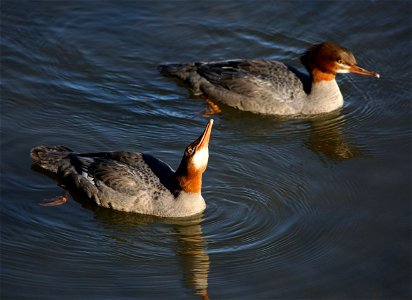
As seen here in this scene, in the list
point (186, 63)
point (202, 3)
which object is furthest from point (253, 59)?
point (202, 3)

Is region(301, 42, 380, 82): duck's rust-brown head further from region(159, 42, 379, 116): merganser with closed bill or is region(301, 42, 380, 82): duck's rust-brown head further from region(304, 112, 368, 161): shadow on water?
region(304, 112, 368, 161): shadow on water

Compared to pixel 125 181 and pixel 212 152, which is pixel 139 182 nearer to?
pixel 125 181

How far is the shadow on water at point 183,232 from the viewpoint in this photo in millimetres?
8977

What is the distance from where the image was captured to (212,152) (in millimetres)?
11117

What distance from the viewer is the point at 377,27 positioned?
14.1m

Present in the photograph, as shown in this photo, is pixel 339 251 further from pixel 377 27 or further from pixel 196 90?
pixel 377 27

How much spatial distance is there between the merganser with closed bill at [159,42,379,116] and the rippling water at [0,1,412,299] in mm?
193

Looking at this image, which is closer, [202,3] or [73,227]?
[73,227]

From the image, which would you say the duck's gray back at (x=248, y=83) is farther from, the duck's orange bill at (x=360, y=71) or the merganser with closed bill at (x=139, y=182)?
the merganser with closed bill at (x=139, y=182)

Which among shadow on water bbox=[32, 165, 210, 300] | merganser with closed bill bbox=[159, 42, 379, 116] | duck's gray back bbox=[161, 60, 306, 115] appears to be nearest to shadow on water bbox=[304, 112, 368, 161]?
merganser with closed bill bbox=[159, 42, 379, 116]

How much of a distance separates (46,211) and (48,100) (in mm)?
2685

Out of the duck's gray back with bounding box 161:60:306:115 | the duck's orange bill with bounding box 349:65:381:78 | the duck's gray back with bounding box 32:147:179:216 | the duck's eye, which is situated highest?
the duck's orange bill with bounding box 349:65:381:78

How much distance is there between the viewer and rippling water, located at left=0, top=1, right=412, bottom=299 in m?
9.00

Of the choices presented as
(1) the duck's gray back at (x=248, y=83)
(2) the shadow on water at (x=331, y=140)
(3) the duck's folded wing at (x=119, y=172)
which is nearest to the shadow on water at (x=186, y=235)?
(3) the duck's folded wing at (x=119, y=172)
